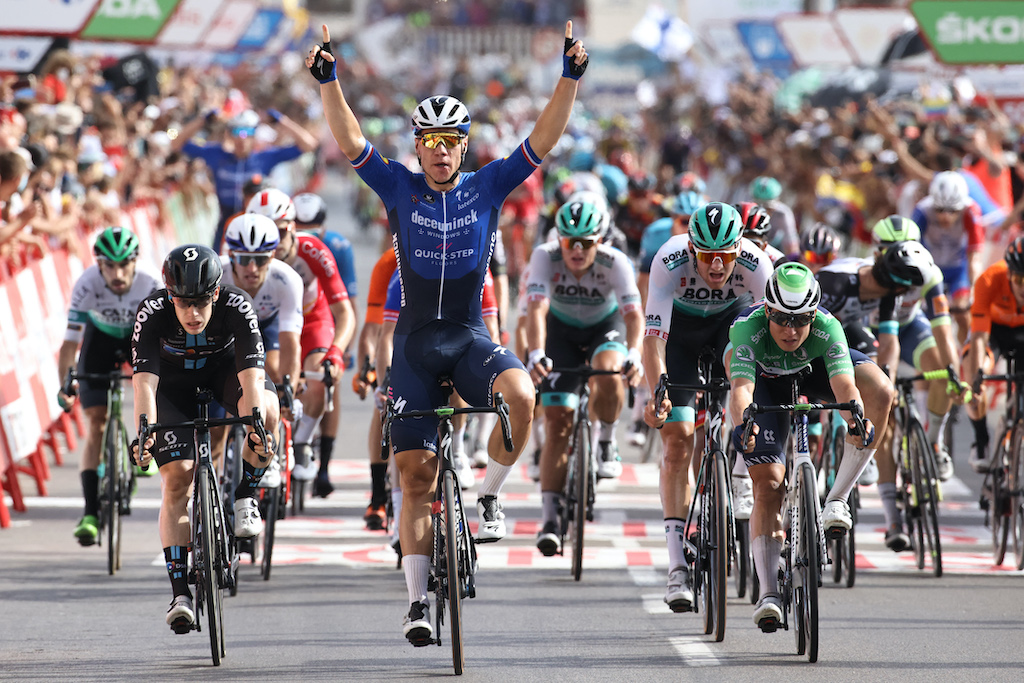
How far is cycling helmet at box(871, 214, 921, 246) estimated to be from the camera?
33.5 feet

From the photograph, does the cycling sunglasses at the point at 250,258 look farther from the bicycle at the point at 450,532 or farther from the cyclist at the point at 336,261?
the bicycle at the point at 450,532

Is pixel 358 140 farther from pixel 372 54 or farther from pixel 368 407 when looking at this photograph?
pixel 372 54

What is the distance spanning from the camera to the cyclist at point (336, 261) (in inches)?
441

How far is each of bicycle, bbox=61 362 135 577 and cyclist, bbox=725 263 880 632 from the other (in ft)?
12.3

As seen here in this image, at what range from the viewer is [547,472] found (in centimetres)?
996

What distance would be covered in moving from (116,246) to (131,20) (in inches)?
317

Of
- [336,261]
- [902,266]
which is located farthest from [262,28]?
[902,266]

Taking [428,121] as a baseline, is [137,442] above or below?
below

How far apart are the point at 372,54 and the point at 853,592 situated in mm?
52706

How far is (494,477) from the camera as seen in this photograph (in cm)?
741

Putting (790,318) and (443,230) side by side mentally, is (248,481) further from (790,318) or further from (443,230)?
(790,318)

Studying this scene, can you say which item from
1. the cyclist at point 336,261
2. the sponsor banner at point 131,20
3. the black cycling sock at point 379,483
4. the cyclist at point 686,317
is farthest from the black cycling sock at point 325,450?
the sponsor banner at point 131,20

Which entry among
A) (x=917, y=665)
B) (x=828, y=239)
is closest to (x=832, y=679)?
(x=917, y=665)

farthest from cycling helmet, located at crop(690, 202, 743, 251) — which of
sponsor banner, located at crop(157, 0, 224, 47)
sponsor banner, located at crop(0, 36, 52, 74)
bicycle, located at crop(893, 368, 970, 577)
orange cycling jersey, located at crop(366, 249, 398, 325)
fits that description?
sponsor banner, located at crop(157, 0, 224, 47)
